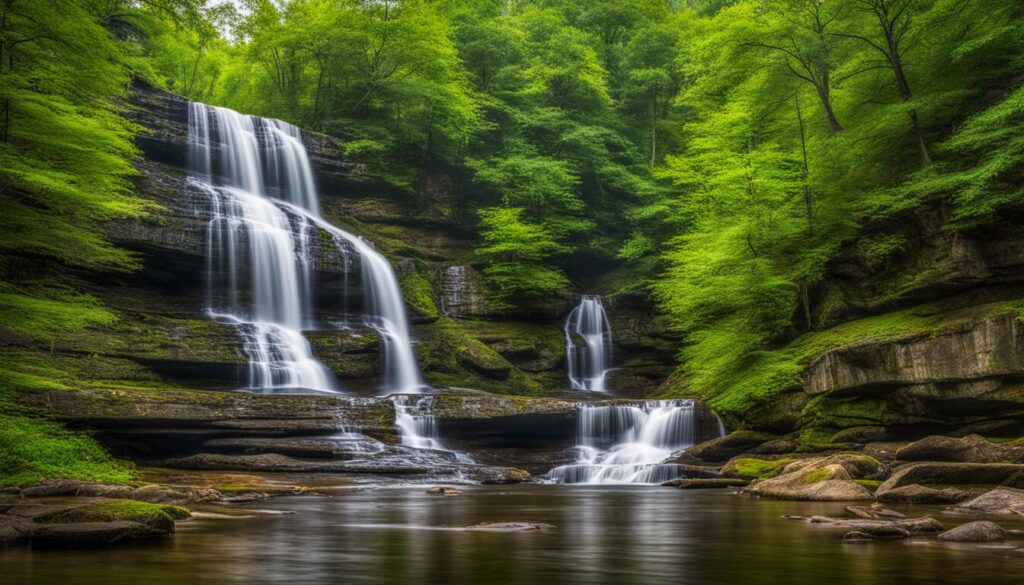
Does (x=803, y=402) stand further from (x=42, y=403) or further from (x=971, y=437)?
(x=42, y=403)

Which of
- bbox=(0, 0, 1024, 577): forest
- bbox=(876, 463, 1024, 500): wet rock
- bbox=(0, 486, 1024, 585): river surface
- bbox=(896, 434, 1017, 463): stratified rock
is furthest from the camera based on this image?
bbox=(0, 0, 1024, 577): forest

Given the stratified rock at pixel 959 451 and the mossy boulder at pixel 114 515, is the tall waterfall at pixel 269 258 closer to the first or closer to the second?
the mossy boulder at pixel 114 515

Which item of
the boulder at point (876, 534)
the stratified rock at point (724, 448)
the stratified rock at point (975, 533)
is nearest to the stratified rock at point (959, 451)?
the stratified rock at point (724, 448)

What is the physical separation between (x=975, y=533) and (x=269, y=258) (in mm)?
23709

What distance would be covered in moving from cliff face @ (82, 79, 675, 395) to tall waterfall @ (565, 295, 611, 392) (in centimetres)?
42

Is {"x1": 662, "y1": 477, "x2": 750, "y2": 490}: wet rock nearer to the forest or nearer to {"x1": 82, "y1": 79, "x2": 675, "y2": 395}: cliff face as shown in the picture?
the forest

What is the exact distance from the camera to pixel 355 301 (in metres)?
28.8

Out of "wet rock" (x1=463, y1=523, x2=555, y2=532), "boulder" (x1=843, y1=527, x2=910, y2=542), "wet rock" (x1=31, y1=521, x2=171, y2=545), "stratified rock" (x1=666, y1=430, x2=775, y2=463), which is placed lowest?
"stratified rock" (x1=666, y1=430, x2=775, y2=463)

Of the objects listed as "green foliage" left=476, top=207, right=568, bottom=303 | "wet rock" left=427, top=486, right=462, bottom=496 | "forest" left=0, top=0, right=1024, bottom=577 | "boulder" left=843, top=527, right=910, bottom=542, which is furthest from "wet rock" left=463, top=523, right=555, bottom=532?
"green foliage" left=476, top=207, right=568, bottom=303

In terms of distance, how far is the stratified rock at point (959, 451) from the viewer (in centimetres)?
1393

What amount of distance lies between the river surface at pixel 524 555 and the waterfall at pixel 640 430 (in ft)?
35.0

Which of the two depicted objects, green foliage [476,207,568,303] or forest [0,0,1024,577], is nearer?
forest [0,0,1024,577]

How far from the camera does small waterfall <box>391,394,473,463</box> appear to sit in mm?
20562

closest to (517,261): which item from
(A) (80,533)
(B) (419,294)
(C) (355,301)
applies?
(B) (419,294)
